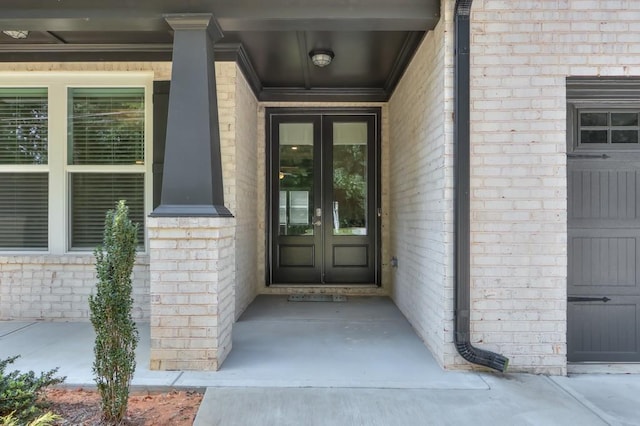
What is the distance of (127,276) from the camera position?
2217 mm

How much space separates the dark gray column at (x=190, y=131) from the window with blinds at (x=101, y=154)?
5.28ft

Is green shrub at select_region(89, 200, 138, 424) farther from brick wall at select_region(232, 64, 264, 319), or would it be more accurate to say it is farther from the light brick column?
brick wall at select_region(232, 64, 264, 319)

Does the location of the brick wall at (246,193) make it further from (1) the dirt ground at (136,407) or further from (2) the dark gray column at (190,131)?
(1) the dirt ground at (136,407)

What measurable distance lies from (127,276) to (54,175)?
119 inches

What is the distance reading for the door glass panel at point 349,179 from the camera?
5.97 metres

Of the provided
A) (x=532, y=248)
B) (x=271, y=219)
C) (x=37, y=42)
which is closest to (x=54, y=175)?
(x=37, y=42)

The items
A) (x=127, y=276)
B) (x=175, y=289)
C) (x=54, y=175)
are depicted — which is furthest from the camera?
(x=54, y=175)

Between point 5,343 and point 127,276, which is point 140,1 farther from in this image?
point 5,343

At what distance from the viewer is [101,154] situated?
450cm

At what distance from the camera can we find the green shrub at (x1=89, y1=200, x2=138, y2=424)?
2150 mm

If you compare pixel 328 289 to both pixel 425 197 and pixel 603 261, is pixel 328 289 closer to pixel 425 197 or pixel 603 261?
pixel 425 197

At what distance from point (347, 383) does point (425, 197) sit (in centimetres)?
181

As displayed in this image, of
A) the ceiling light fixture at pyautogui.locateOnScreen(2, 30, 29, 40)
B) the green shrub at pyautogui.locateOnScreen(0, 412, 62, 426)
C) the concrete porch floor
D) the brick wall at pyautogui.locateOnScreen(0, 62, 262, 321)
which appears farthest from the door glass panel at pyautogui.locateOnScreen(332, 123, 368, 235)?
the green shrub at pyautogui.locateOnScreen(0, 412, 62, 426)

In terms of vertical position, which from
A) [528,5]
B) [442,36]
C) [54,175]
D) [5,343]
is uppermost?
[528,5]
